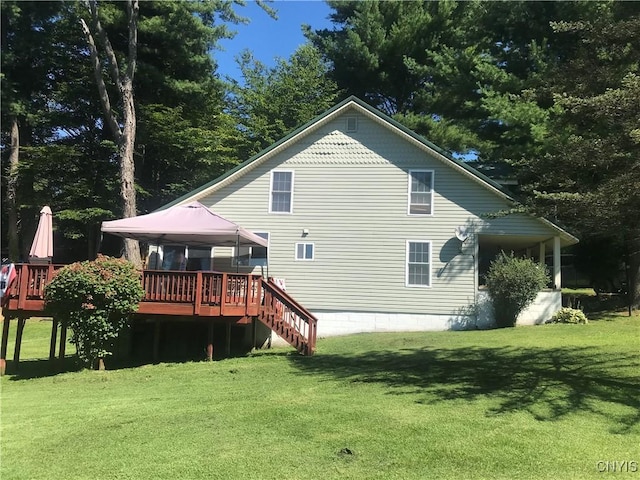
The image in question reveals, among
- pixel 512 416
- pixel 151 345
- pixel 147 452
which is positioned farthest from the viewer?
pixel 151 345

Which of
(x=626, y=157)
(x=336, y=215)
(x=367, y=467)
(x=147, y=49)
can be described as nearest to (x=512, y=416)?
(x=367, y=467)

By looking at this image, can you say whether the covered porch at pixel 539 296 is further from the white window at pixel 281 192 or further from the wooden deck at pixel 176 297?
the wooden deck at pixel 176 297

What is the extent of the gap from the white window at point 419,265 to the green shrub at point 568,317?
3.82 metres

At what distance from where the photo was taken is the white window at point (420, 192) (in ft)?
53.7

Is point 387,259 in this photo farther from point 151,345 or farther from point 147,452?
point 147,452

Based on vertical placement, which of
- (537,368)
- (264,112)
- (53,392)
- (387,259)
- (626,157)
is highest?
(264,112)

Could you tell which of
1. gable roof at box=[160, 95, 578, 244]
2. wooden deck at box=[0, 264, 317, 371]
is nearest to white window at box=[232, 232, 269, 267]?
gable roof at box=[160, 95, 578, 244]

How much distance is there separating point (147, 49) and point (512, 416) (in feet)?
76.2

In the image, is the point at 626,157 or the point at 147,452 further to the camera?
the point at 626,157

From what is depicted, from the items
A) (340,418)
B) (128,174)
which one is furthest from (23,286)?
(128,174)

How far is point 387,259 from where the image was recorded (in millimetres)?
16359

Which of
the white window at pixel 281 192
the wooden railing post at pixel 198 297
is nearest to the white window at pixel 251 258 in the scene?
the white window at pixel 281 192

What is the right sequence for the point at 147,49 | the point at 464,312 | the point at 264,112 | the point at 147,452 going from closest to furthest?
the point at 147,452
the point at 464,312
the point at 147,49
the point at 264,112

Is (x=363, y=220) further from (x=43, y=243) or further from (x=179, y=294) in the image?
(x=43, y=243)
